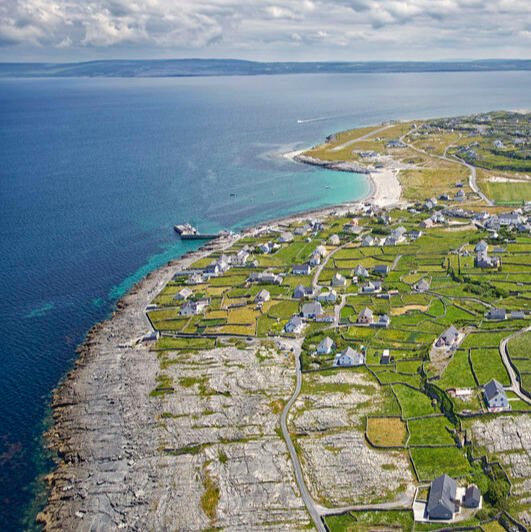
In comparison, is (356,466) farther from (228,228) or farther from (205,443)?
(228,228)

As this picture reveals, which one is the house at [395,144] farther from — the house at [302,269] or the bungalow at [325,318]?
the bungalow at [325,318]

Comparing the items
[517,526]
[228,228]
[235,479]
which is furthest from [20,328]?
[517,526]

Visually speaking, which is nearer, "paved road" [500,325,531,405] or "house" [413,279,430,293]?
"paved road" [500,325,531,405]

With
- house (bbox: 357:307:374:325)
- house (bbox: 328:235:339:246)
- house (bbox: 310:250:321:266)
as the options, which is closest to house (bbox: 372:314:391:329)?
house (bbox: 357:307:374:325)

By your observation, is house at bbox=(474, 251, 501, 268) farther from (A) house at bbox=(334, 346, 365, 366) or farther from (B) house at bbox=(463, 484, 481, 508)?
(B) house at bbox=(463, 484, 481, 508)

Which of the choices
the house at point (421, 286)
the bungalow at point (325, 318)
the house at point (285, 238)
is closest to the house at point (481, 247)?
the house at point (421, 286)
